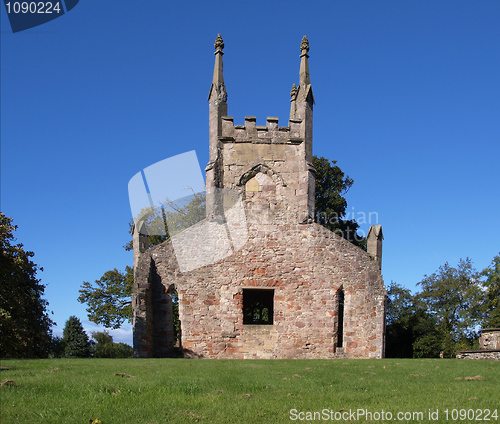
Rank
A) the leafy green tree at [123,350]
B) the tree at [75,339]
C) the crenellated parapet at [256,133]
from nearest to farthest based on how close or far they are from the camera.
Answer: the crenellated parapet at [256,133], the tree at [75,339], the leafy green tree at [123,350]

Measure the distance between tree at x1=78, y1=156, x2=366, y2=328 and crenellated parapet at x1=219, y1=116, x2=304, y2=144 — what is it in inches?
394

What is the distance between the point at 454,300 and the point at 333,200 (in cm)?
980

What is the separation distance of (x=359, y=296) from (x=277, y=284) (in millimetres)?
3097

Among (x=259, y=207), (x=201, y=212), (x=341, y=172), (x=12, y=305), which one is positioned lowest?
(x=12, y=305)

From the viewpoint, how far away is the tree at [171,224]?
30.7 m

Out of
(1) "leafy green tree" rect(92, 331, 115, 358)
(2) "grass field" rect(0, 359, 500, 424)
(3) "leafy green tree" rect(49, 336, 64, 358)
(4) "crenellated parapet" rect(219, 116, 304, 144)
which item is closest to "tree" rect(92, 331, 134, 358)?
(1) "leafy green tree" rect(92, 331, 115, 358)

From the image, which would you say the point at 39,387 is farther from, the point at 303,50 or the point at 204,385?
the point at 303,50

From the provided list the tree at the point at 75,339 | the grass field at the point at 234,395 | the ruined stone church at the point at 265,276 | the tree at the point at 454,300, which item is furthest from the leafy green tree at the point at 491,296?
the tree at the point at 75,339

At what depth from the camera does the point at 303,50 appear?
22.0 metres

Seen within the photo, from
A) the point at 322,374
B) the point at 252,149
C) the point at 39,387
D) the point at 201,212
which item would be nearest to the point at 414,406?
the point at 322,374

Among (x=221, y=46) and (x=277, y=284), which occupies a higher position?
(x=221, y=46)

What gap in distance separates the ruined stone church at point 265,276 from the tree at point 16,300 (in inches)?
232

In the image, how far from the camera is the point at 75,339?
131 ft

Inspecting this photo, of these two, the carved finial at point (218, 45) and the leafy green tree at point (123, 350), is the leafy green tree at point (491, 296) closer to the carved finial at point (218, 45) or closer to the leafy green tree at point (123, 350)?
the carved finial at point (218, 45)
